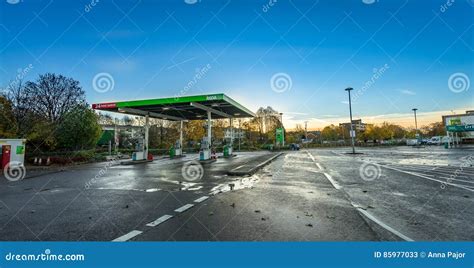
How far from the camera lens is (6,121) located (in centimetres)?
2192

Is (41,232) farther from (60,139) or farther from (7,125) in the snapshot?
(60,139)

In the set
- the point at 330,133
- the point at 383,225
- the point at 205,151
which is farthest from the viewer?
the point at 330,133

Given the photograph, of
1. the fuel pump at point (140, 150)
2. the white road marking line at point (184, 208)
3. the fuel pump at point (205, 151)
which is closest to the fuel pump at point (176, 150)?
the fuel pump at point (140, 150)

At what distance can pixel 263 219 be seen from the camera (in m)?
4.44

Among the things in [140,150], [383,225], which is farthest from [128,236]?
[140,150]

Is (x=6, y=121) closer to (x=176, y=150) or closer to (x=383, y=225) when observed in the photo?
(x=176, y=150)

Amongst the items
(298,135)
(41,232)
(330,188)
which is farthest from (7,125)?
(298,135)

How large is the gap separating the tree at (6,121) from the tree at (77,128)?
3978 mm

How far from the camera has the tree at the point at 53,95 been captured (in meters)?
27.5

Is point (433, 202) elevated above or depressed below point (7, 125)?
below

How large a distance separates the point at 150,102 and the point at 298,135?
70889 mm

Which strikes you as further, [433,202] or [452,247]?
[433,202]

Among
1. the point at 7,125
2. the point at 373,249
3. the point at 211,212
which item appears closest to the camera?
the point at 373,249

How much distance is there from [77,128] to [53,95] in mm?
7134
